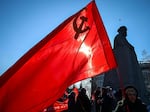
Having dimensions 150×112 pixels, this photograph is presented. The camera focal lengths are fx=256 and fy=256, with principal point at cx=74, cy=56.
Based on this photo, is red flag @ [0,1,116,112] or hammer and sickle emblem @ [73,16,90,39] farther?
hammer and sickle emblem @ [73,16,90,39]

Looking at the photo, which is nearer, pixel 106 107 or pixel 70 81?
pixel 70 81

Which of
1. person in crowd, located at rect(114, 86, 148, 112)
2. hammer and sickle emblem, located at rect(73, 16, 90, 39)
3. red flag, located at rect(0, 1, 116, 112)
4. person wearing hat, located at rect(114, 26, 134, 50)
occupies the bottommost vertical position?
person in crowd, located at rect(114, 86, 148, 112)

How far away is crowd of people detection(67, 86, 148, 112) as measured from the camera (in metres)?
4.06

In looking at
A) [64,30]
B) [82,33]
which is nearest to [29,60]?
[64,30]

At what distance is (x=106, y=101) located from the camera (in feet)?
32.6

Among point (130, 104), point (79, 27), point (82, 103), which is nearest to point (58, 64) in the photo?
point (79, 27)

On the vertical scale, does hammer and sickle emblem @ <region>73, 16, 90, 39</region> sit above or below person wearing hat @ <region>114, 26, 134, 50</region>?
below

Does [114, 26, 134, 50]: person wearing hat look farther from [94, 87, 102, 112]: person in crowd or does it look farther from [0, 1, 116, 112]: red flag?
[0, 1, 116, 112]: red flag

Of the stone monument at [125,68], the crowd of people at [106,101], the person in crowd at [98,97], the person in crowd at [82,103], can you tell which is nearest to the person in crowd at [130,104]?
the crowd of people at [106,101]

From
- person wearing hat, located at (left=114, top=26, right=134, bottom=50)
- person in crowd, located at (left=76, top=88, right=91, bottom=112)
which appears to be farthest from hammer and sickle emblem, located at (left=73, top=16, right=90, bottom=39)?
person wearing hat, located at (left=114, top=26, right=134, bottom=50)

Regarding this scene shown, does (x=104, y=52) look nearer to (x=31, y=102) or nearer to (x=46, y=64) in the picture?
(x=46, y=64)

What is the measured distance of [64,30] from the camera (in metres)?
4.05

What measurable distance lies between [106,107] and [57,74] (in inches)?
264

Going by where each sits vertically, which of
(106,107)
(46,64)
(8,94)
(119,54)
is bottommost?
(106,107)
